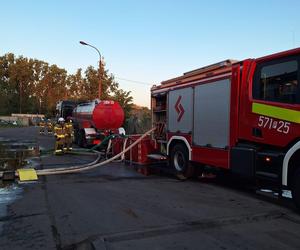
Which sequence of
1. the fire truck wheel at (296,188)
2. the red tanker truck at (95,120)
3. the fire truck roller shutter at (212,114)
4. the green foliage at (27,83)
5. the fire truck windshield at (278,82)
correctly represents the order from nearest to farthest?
the fire truck wheel at (296,188), the fire truck windshield at (278,82), the fire truck roller shutter at (212,114), the red tanker truck at (95,120), the green foliage at (27,83)

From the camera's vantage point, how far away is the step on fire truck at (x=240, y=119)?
734 centimetres

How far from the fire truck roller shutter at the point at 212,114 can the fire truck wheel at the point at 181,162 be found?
0.78 meters

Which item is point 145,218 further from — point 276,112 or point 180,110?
point 180,110

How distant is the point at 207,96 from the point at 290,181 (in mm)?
3211

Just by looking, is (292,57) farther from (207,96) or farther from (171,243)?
(171,243)

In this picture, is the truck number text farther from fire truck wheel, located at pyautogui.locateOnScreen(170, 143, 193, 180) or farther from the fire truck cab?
fire truck wheel, located at pyautogui.locateOnScreen(170, 143, 193, 180)

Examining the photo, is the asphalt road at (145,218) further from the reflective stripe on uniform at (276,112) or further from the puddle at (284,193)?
the reflective stripe on uniform at (276,112)

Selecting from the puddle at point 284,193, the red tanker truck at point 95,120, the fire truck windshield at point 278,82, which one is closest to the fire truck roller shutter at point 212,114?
the fire truck windshield at point 278,82

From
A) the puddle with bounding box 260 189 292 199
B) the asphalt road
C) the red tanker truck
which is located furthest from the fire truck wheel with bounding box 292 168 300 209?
the red tanker truck

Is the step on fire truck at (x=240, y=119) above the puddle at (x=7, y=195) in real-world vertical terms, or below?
above

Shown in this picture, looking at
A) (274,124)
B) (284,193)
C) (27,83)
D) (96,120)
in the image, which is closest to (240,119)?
(274,124)

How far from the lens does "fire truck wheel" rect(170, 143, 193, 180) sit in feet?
35.7

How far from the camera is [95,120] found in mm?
18594

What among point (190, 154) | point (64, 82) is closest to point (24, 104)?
point (64, 82)
